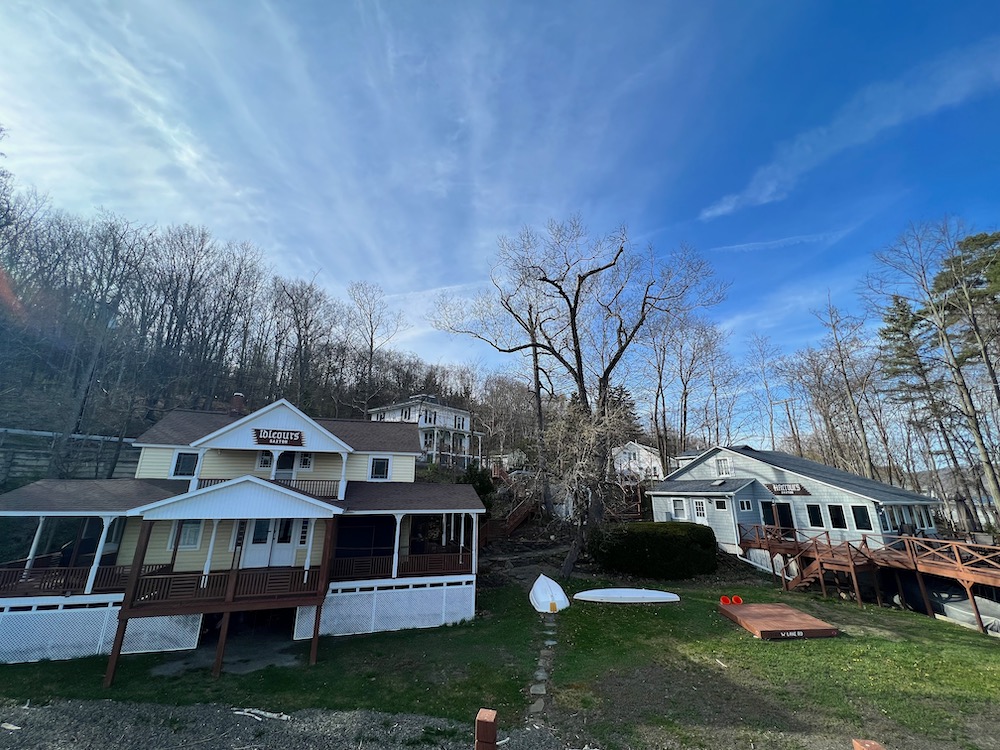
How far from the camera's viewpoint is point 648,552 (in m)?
20.4

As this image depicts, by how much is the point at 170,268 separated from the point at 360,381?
65.1 ft

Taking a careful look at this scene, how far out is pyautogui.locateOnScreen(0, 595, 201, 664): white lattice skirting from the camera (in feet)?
36.9

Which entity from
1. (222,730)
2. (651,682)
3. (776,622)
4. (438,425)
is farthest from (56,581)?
(438,425)

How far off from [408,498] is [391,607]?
146 inches

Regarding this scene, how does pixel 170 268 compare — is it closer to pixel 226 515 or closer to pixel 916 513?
pixel 226 515

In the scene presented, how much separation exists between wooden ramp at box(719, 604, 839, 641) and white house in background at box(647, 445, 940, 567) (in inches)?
389

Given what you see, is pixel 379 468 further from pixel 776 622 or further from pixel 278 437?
pixel 776 622

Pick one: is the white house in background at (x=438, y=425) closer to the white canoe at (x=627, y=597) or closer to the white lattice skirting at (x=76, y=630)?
the white canoe at (x=627, y=597)

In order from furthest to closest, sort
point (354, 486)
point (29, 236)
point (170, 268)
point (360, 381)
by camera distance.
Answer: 1. point (360, 381)
2. point (170, 268)
3. point (29, 236)
4. point (354, 486)

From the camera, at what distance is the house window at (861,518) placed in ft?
69.2

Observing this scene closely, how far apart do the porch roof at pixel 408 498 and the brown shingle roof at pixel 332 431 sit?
1.74 meters

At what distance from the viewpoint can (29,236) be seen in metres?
26.4

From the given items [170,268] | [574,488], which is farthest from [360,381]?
[574,488]

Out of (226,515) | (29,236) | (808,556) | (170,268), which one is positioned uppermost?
(170,268)
